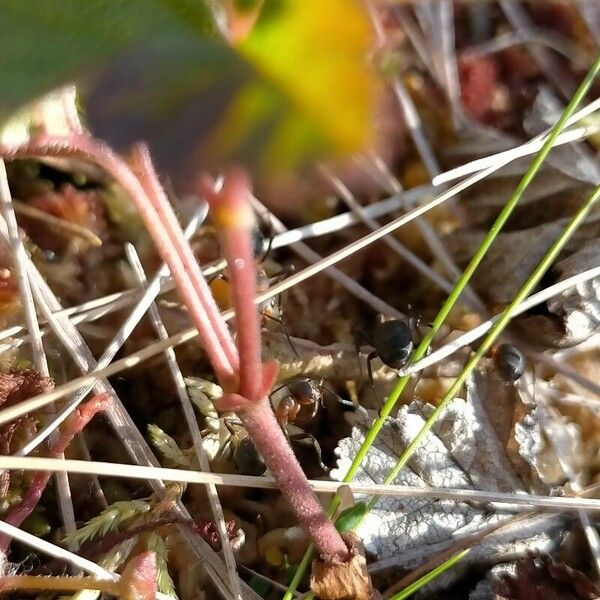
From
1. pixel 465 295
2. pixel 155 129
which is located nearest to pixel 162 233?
pixel 155 129

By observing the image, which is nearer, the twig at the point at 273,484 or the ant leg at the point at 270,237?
the twig at the point at 273,484

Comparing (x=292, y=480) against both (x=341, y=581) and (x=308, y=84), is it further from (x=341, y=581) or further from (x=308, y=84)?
(x=308, y=84)

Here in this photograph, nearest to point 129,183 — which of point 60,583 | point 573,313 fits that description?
point 60,583

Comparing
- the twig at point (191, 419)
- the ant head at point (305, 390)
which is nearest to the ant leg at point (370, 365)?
the ant head at point (305, 390)

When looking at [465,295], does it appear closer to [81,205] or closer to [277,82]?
[81,205]

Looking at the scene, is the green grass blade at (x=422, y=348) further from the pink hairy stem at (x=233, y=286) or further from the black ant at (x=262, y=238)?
the black ant at (x=262, y=238)

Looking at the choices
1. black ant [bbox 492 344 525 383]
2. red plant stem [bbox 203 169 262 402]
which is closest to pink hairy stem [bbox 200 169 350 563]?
red plant stem [bbox 203 169 262 402]
